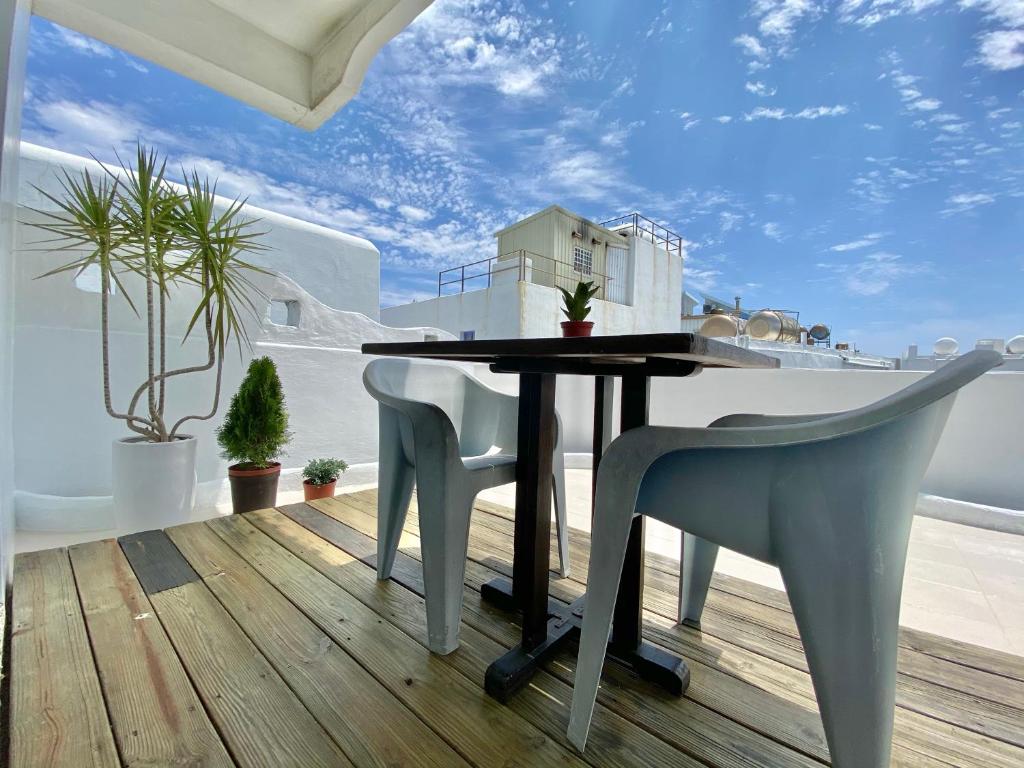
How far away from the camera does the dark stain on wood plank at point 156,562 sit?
150cm

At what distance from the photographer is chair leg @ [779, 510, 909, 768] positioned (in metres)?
0.65

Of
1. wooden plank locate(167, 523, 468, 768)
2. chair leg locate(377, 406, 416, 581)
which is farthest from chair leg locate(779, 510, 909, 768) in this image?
chair leg locate(377, 406, 416, 581)

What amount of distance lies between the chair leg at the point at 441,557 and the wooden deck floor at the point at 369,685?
68 mm

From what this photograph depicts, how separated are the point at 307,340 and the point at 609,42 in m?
7.21

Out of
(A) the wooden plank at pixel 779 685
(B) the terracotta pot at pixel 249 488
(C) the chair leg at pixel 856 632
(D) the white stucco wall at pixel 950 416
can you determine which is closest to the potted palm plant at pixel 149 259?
(B) the terracotta pot at pixel 249 488

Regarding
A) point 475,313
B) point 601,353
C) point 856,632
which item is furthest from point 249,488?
point 475,313

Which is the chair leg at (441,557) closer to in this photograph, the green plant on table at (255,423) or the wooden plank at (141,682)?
the wooden plank at (141,682)

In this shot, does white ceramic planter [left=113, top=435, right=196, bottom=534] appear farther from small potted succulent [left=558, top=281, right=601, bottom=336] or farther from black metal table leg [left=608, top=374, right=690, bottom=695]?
black metal table leg [left=608, top=374, right=690, bottom=695]

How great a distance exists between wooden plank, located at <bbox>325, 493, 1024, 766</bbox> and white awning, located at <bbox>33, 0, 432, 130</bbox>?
2.55 metres

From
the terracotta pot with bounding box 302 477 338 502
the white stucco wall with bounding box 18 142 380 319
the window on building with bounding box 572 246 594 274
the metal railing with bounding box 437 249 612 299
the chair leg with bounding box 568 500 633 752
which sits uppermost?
the window on building with bounding box 572 246 594 274

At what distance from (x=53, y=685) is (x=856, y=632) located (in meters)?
1.66

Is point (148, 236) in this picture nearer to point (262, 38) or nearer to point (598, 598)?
point (262, 38)

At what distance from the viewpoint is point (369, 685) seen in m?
1.04

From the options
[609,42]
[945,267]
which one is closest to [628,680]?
[609,42]
